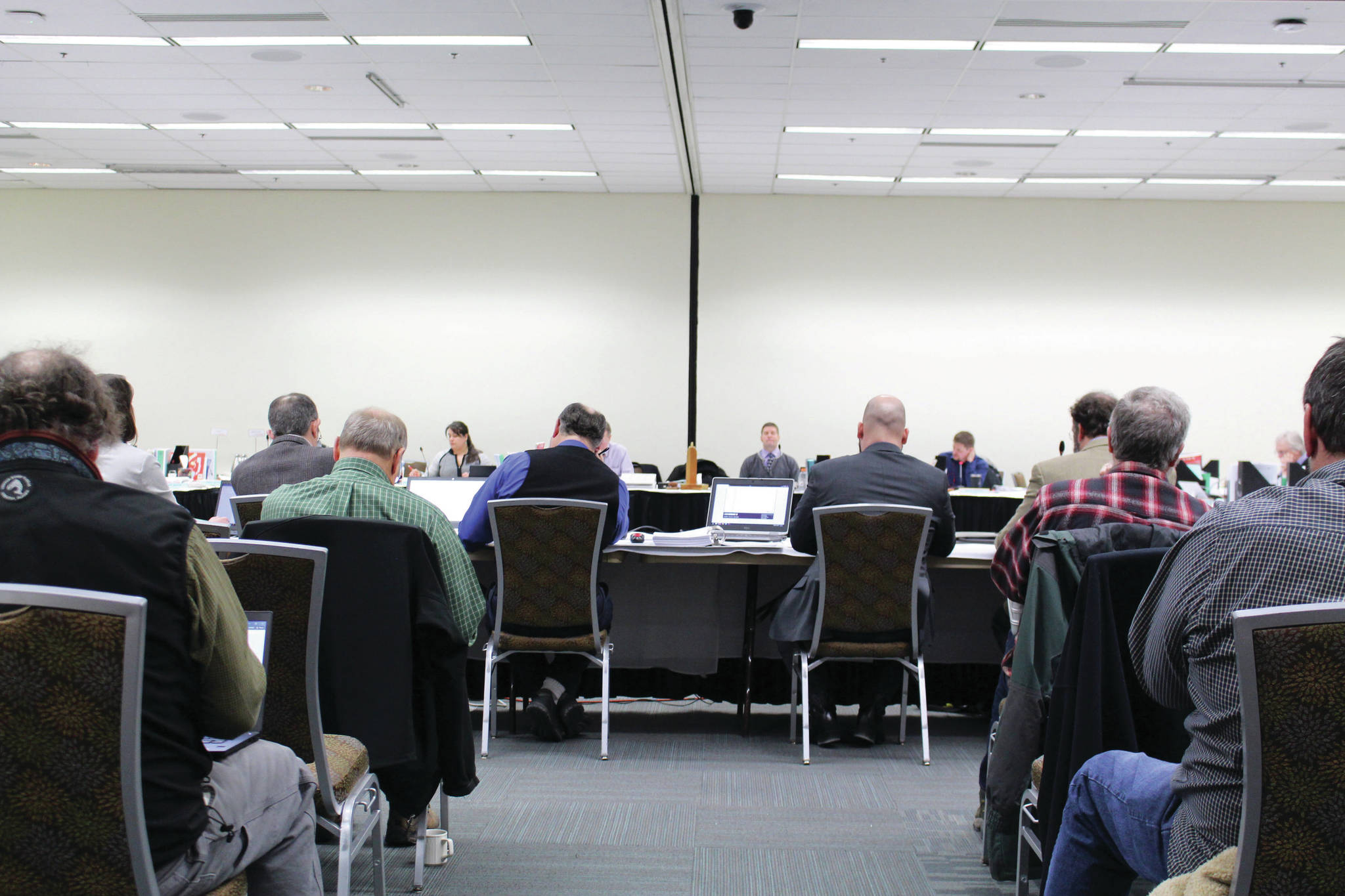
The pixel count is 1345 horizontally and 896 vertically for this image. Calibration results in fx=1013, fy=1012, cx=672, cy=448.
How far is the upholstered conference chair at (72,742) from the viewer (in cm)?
118

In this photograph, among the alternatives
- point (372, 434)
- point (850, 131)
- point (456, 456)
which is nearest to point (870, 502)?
point (372, 434)

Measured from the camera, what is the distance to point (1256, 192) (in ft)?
32.7

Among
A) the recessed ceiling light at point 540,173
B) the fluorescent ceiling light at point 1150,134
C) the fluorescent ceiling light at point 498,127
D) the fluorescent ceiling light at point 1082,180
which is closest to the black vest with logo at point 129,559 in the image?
the fluorescent ceiling light at point 498,127

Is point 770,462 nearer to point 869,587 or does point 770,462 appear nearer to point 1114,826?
point 869,587

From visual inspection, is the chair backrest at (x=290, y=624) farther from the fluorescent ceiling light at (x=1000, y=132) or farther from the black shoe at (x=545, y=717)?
the fluorescent ceiling light at (x=1000, y=132)

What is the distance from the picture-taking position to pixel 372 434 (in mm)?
2576

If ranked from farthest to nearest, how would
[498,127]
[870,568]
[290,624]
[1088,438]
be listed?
[498,127] < [1088,438] < [870,568] < [290,624]

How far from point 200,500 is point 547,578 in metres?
4.57

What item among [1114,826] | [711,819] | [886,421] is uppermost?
[886,421]

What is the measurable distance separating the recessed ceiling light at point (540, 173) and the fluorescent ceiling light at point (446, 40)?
10.6 ft

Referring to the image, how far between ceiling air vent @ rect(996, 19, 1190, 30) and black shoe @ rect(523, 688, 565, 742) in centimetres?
457

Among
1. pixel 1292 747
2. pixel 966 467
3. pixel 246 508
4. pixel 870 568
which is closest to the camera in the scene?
pixel 1292 747

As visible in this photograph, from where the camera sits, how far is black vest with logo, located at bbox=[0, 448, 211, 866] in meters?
1.30

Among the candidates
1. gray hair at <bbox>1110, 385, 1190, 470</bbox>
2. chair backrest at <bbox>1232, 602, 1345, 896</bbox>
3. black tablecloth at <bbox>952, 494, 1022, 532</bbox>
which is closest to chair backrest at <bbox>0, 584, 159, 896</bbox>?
chair backrest at <bbox>1232, 602, 1345, 896</bbox>
